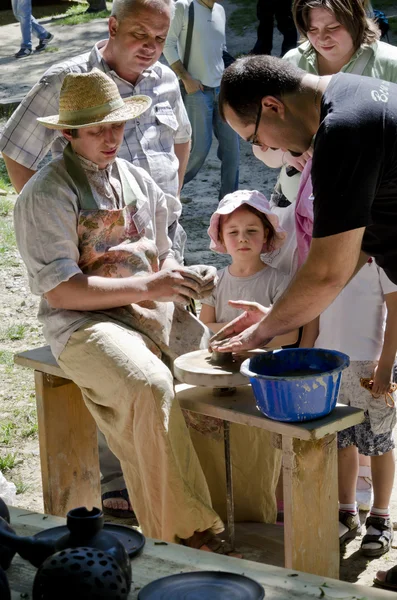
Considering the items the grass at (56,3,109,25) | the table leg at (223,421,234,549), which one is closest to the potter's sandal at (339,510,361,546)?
the table leg at (223,421,234,549)

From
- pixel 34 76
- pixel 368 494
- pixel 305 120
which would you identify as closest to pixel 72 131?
pixel 305 120

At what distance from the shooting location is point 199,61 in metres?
7.46

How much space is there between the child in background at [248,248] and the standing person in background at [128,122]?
0.36m

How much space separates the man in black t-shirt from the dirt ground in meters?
1.23

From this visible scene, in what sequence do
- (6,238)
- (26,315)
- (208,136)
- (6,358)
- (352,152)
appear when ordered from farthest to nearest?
(208,136)
(6,238)
(26,315)
(6,358)
(352,152)

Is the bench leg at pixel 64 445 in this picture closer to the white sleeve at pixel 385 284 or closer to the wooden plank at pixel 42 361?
the wooden plank at pixel 42 361

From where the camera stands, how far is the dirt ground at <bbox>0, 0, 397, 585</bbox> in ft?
13.2

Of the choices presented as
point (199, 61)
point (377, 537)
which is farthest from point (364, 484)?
point (199, 61)

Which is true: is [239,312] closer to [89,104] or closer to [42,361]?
[42,361]

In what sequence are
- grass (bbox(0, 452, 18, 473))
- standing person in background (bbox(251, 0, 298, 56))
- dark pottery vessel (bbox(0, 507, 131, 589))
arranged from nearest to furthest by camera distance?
dark pottery vessel (bbox(0, 507, 131, 589)) < grass (bbox(0, 452, 18, 473)) < standing person in background (bbox(251, 0, 298, 56))

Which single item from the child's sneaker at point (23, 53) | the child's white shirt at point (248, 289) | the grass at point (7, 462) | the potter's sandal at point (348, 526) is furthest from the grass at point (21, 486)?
the child's sneaker at point (23, 53)

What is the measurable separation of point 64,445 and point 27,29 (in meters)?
11.2

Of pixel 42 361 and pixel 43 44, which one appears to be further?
pixel 43 44

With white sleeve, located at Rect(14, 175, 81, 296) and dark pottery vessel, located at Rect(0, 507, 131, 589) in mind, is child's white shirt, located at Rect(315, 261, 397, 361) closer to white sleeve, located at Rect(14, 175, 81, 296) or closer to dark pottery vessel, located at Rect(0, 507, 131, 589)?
white sleeve, located at Rect(14, 175, 81, 296)
